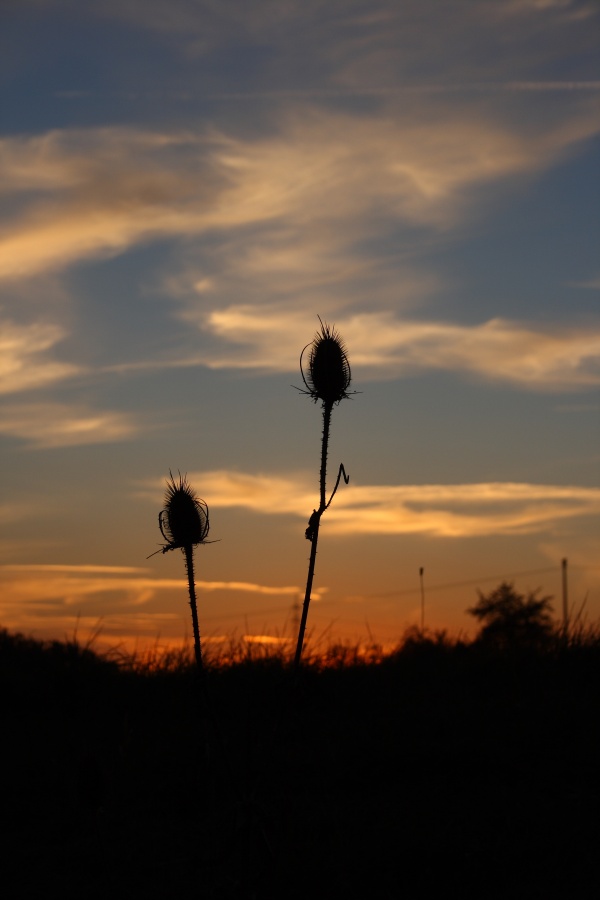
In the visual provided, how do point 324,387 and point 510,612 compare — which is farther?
point 510,612

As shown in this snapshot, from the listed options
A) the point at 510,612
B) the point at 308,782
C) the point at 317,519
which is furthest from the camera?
the point at 510,612

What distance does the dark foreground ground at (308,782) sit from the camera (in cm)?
620

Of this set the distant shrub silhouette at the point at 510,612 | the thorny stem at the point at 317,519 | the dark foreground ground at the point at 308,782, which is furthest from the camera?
the distant shrub silhouette at the point at 510,612

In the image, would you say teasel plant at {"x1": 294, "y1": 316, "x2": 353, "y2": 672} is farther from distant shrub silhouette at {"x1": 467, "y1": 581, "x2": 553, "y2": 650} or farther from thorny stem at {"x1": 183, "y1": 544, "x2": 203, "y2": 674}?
distant shrub silhouette at {"x1": 467, "y1": 581, "x2": 553, "y2": 650}

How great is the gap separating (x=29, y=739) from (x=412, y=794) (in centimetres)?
373

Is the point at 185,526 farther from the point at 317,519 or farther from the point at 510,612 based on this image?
the point at 510,612

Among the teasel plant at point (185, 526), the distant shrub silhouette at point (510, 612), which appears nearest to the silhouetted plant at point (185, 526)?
the teasel plant at point (185, 526)

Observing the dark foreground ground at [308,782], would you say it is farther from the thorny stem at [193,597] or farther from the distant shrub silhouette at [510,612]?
the distant shrub silhouette at [510,612]

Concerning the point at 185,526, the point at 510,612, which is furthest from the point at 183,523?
the point at 510,612

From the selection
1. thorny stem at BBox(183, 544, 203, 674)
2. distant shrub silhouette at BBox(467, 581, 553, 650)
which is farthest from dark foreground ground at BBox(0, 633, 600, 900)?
distant shrub silhouette at BBox(467, 581, 553, 650)

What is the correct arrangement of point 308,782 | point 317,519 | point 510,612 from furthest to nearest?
point 510,612 → point 308,782 → point 317,519

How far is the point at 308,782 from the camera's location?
7820 mm

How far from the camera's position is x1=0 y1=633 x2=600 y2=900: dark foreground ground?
20.4 feet

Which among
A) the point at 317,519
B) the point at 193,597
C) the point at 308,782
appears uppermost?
the point at 317,519
